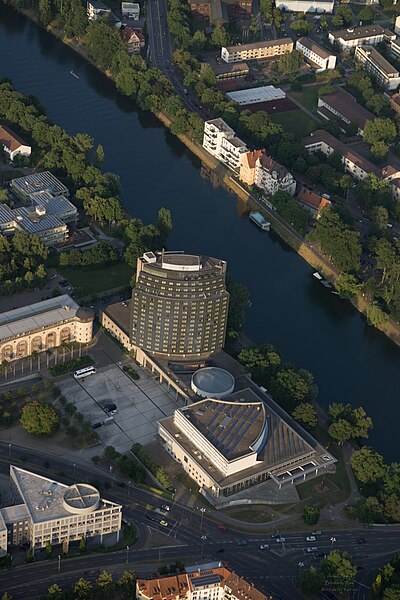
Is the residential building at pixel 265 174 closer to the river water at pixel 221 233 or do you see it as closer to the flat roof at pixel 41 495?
the river water at pixel 221 233

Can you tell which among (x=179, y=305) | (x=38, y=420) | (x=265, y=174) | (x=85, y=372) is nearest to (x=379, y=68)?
(x=265, y=174)

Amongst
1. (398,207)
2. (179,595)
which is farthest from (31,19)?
(179,595)

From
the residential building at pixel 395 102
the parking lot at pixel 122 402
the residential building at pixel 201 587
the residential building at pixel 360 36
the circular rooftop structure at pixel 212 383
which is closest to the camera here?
the residential building at pixel 201 587

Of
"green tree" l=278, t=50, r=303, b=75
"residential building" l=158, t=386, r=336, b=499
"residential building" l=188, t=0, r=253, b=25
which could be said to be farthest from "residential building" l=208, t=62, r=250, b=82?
"residential building" l=158, t=386, r=336, b=499

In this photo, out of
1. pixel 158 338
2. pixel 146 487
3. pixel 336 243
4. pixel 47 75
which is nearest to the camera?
pixel 146 487

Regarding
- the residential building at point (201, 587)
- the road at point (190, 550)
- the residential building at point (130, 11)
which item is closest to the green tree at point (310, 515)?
the road at point (190, 550)

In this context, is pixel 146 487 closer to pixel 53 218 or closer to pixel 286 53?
pixel 53 218

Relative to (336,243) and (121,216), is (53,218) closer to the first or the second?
(121,216)

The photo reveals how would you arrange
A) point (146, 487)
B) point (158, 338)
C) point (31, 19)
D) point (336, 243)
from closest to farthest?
point (146, 487) → point (158, 338) → point (336, 243) → point (31, 19)

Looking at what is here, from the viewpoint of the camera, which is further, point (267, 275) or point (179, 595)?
point (267, 275)
